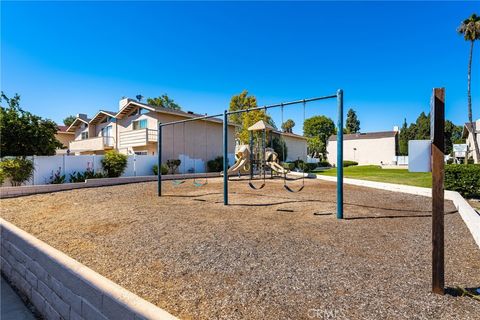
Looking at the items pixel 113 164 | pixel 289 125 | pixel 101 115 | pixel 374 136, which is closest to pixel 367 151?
pixel 374 136

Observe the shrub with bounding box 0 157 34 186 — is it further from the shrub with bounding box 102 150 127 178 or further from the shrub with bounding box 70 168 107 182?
the shrub with bounding box 102 150 127 178

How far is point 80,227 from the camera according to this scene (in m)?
5.66

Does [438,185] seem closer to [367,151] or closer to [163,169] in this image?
[163,169]

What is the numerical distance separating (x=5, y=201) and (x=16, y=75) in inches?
243

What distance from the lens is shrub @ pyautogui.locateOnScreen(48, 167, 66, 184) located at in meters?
13.3

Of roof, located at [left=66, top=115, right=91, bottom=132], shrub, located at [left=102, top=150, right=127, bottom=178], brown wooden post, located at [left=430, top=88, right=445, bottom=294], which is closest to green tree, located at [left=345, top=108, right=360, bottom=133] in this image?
roof, located at [left=66, top=115, right=91, bottom=132]

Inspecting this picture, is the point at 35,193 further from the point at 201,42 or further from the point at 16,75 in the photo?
the point at 201,42

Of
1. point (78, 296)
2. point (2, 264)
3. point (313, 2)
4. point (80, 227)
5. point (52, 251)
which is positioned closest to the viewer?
point (78, 296)

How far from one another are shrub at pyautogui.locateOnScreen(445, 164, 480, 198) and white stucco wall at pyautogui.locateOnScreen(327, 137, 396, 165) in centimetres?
3563

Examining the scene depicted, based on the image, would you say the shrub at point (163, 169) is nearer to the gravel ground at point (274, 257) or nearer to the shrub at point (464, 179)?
the gravel ground at point (274, 257)

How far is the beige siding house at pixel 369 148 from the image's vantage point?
4412 centimetres

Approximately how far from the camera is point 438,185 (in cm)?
269

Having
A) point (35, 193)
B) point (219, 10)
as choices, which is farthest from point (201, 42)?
point (35, 193)

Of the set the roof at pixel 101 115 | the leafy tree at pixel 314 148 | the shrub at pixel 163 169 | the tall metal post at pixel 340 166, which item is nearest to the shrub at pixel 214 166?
the shrub at pixel 163 169
